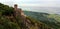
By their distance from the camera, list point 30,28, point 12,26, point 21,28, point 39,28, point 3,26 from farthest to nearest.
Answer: point 39,28 → point 30,28 → point 21,28 → point 12,26 → point 3,26

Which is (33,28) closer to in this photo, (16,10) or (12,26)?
(16,10)

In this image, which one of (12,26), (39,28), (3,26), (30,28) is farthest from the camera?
(39,28)

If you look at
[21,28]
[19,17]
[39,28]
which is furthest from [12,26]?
[39,28]

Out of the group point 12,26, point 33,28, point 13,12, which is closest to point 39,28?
point 33,28

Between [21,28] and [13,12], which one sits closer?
[21,28]

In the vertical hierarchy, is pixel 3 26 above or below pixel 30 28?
above

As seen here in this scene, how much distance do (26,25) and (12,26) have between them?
211 inches

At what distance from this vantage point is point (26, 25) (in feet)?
116

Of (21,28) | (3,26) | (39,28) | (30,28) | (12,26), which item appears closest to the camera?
(3,26)

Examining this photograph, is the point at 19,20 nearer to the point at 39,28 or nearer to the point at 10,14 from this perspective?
the point at 10,14

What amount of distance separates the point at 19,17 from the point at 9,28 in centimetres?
739

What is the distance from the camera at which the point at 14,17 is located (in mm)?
36938

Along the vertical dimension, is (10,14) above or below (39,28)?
above

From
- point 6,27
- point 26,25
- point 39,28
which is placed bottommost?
point 39,28
